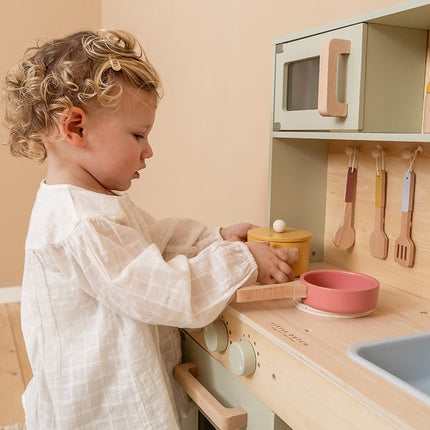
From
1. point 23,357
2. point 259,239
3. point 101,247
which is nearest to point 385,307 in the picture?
point 259,239

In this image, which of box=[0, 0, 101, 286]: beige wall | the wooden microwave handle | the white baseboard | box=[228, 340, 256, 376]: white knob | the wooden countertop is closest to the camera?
the wooden countertop

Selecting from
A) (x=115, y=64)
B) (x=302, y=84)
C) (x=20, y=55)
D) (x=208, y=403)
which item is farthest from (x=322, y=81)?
(x=20, y=55)

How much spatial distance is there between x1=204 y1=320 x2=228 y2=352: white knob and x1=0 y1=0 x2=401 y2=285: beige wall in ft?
2.12

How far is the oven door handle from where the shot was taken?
889 millimetres

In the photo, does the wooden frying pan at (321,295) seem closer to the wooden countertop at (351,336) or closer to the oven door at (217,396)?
the wooden countertop at (351,336)

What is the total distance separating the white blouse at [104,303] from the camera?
87 cm

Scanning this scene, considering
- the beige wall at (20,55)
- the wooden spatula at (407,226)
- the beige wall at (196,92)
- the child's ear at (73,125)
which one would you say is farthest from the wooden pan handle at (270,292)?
the beige wall at (20,55)

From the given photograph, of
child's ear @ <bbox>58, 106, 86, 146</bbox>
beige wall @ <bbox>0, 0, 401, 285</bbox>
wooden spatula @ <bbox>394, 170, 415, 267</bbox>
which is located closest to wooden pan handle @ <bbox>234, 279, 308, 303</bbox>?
wooden spatula @ <bbox>394, 170, 415, 267</bbox>

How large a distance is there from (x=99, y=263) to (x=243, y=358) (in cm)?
27

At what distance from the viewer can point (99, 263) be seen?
857 mm

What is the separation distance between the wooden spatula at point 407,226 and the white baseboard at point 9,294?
2.15 metres

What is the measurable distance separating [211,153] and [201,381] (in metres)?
0.91

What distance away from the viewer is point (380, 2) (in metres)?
1.14

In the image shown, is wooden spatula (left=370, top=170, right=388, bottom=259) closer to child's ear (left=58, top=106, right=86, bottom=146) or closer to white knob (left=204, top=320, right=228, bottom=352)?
white knob (left=204, top=320, right=228, bottom=352)
